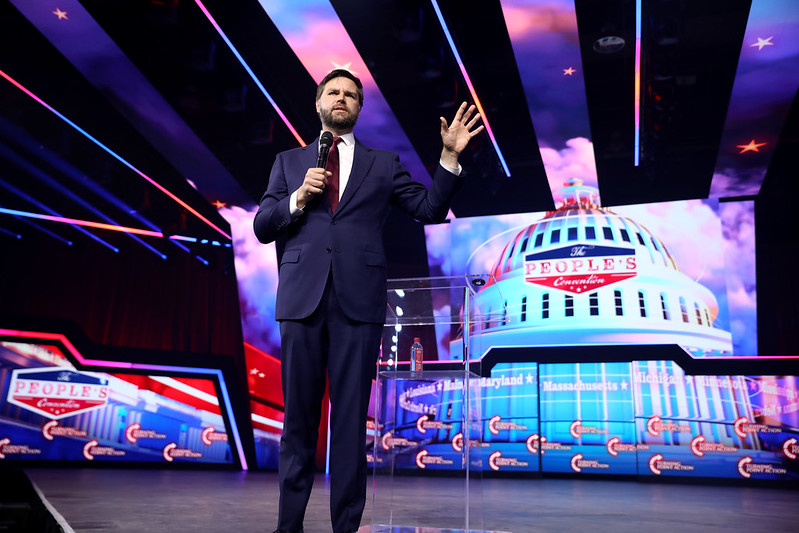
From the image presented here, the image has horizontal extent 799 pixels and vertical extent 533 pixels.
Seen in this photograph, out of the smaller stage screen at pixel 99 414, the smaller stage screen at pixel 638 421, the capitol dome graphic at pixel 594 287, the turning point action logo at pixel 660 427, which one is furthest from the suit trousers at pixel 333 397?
the smaller stage screen at pixel 99 414

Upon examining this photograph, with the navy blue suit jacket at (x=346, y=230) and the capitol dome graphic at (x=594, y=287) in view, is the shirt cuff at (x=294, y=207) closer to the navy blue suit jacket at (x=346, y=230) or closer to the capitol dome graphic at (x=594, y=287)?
the navy blue suit jacket at (x=346, y=230)

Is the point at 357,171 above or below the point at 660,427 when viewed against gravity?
above

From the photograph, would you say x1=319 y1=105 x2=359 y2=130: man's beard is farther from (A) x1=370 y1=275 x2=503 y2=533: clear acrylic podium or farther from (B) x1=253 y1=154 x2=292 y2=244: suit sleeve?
(A) x1=370 y1=275 x2=503 y2=533: clear acrylic podium

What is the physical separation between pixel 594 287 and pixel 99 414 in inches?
190

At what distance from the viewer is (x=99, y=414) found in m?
5.91

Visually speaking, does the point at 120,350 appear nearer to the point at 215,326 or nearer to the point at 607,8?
the point at 215,326

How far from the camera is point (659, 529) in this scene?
250cm

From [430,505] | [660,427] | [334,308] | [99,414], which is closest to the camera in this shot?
[334,308]

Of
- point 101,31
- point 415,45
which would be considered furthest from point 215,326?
point 415,45

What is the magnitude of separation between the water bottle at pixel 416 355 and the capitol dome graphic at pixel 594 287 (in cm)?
378

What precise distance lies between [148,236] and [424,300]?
499 cm

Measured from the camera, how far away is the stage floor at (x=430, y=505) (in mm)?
2170

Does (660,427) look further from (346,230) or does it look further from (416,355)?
(346,230)

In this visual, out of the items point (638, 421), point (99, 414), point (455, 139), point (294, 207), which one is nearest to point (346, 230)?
point (294, 207)
